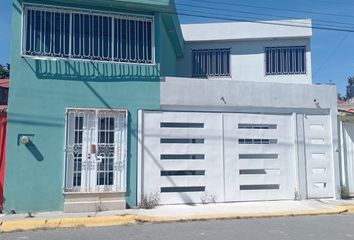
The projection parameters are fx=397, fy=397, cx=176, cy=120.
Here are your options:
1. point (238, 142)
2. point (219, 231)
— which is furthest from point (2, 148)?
point (238, 142)

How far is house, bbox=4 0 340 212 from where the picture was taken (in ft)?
32.6

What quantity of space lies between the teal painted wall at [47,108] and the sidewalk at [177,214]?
0.62m

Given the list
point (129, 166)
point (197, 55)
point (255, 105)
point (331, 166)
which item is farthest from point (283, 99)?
point (197, 55)

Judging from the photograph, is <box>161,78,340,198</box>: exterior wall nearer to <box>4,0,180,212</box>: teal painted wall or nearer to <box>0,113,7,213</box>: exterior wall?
<box>4,0,180,212</box>: teal painted wall

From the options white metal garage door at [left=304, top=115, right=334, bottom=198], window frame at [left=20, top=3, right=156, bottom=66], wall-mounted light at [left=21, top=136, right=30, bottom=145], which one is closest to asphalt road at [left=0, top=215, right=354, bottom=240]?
wall-mounted light at [left=21, top=136, right=30, bottom=145]

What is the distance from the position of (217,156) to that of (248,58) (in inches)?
268

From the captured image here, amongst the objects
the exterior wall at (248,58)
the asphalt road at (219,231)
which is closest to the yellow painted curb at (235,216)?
the asphalt road at (219,231)

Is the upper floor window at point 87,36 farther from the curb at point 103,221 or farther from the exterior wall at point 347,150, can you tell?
the exterior wall at point 347,150

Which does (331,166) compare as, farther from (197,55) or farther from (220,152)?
(197,55)

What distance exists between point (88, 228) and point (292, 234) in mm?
4148

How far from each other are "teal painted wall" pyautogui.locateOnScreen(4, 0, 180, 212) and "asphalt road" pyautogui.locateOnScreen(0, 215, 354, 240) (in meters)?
1.90

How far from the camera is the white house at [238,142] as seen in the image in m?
10.7

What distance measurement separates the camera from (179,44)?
1491cm

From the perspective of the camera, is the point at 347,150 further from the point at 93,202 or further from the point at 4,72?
the point at 4,72
